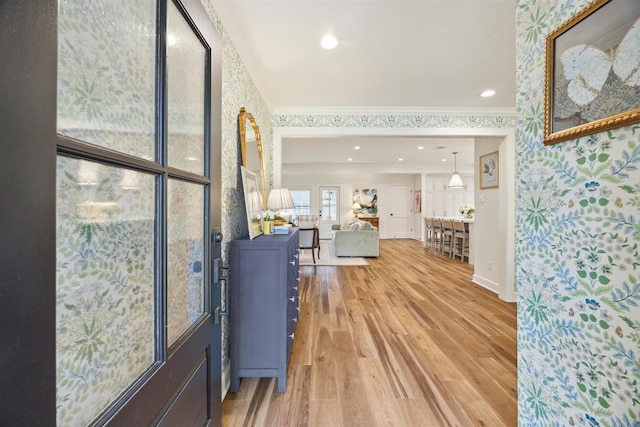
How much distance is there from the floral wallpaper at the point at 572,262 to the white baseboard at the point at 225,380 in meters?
1.54

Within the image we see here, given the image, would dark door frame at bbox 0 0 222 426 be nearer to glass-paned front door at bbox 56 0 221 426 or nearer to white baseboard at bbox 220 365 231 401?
glass-paned front door at bbox 56 0 221 426

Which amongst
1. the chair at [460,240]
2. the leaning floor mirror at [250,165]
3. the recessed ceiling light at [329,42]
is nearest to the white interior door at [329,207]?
the chair at [460,240]

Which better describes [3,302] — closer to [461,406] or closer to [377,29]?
[461,406]

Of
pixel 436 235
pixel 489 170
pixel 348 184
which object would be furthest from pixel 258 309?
pixel 348 184

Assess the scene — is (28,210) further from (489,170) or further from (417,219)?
(417,219)

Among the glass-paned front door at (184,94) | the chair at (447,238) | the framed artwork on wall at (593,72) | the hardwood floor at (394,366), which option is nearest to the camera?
the framed artwork on wall at (593,72)

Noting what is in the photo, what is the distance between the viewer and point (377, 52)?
7.15 ft

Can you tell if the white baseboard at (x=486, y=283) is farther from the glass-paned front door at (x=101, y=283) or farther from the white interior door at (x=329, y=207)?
the white interior door at (x=329, y=207)

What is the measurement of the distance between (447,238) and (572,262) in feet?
20.5

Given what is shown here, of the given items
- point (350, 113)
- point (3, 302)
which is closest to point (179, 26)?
Answer: point (3, 302)

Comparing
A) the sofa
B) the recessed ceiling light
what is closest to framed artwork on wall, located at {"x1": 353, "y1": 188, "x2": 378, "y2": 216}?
the sofa

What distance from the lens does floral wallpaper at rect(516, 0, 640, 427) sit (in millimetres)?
714

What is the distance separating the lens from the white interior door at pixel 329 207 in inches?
381

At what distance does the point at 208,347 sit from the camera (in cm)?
103
